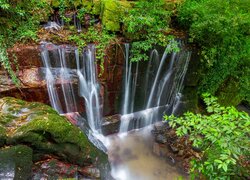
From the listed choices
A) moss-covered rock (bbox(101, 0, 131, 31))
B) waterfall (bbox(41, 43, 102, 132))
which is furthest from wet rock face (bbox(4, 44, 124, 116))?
moss-covered rock (bbox(101, 0, 131, 31))

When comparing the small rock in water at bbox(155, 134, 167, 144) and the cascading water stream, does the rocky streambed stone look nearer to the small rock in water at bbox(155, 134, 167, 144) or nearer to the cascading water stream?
the cascading water stream

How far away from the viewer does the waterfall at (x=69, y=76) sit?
5.53 meters

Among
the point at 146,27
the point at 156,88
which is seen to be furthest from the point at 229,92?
the point at 146,27

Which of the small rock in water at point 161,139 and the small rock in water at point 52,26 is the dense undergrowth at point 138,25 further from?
the small rock in water at point 161,139

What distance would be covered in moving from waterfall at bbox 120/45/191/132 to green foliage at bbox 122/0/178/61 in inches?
11.0

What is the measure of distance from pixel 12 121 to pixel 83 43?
264 centimetres

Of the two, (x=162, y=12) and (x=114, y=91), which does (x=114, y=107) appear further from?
(x=162, y=12)

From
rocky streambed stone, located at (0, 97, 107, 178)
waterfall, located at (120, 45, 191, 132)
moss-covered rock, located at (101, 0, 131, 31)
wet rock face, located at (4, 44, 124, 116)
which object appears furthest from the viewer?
waterfall, located at (120, 45, 191, 132)

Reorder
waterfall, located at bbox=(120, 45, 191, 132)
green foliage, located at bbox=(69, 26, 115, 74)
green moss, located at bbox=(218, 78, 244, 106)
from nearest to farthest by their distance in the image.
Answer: green foliage, located at bbox=(69, 26, 115, 74) < waterfall, located at bbox=(120, 45, 191, 132) < green moss, located at bbox=(218, 78, 244, 106)

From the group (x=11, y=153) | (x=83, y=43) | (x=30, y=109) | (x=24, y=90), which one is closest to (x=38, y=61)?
(x=24, y=90)

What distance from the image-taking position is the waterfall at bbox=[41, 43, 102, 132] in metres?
5.53

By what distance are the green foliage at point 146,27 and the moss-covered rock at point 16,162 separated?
352cm

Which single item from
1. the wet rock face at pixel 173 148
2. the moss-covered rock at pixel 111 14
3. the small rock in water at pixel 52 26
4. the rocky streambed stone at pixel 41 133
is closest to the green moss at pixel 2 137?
the rocky streambed stone at pixel 41 133

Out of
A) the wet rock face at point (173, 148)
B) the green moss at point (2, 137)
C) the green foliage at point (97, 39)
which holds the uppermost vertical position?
the green foliage at point (97, 39)
